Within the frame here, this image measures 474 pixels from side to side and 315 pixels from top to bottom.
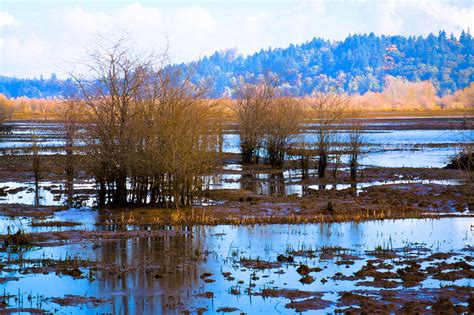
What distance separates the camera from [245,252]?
1759cm

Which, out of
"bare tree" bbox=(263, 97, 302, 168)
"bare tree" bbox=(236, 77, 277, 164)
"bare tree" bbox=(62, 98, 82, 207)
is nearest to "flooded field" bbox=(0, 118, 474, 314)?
"bare tree" bbox=(62, 98, 82, 207)

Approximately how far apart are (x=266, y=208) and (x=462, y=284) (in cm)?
1212

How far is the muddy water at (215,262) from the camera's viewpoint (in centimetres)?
1314

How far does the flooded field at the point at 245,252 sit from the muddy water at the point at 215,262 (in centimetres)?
4

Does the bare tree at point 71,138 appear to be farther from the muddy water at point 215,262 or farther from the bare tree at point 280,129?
the muddy water at point 215,262

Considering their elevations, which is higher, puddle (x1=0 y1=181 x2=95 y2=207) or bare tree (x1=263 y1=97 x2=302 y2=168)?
bare tree (x1=263 y1=97 x2=302 y2=168)

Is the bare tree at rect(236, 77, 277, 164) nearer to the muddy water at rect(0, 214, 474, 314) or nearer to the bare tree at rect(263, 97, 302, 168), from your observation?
the bare tree at rect(263, 97, 302, 168)

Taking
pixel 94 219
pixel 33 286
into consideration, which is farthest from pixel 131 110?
pixel 33 286

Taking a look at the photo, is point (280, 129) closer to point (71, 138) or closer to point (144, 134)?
point (71, 138)

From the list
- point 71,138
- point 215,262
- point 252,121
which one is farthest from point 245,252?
point 252,121

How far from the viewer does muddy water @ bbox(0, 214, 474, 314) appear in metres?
13.1

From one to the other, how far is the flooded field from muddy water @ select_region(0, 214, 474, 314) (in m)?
0.04

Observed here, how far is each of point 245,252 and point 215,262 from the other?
132cm

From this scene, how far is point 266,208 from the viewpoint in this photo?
25.7 metres
